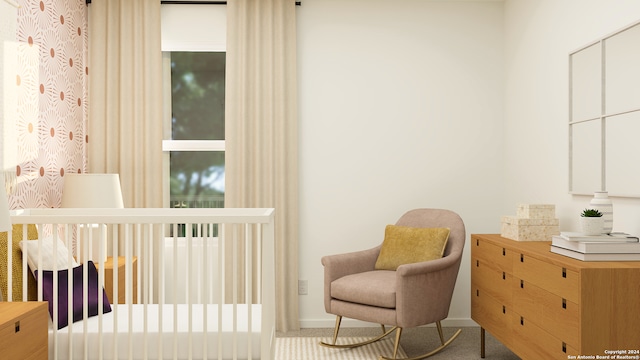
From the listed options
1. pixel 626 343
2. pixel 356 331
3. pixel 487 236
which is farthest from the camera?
pixel 356 331

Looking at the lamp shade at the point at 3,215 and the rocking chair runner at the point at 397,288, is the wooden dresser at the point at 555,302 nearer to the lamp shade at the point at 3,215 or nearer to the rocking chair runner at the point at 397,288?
the rocking chair runner at the point at 397,288

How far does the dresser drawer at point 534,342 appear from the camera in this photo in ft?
7.60

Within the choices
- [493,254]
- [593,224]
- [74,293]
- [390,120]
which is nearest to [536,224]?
[493,254]

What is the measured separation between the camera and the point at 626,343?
2.12 metres

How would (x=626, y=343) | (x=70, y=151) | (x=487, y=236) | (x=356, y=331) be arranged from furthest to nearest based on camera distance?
(x=356, y=331) → (x=70, y=151) → (x=487, y=236) → (x=626, y=343)

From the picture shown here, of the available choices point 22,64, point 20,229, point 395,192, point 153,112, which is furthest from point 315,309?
point 22,64

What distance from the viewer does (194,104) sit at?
4188mm

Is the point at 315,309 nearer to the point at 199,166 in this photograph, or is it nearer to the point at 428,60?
the point at 199,166

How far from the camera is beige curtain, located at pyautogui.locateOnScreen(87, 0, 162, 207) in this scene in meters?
3.98

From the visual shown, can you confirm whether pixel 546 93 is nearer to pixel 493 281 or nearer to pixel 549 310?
pixel 493 281

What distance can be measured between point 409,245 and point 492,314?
0.71 m

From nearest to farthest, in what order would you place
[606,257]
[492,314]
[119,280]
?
[606,257]
[492,314]
[119,280]

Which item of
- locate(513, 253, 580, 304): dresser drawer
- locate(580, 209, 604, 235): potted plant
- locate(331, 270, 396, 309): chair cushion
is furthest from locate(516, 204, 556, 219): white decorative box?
locate(331, 270, 396, 309): chair cushion

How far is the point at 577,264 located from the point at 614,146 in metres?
0.84
